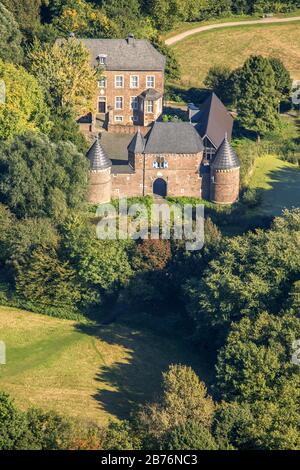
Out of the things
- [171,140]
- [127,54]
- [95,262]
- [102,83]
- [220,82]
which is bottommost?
[95,262]

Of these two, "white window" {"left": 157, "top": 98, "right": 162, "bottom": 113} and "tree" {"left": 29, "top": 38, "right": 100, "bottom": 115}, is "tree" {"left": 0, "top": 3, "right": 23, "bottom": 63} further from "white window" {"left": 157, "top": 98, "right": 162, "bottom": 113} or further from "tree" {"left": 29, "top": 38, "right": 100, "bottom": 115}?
"white window" {"left": 157, "top": 98, "right": 162, "bottom": 113}

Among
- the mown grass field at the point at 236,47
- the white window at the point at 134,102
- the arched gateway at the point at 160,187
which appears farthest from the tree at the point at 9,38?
the mown grass field at the point at 236,47

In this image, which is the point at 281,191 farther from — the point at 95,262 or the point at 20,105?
the point at 20,105

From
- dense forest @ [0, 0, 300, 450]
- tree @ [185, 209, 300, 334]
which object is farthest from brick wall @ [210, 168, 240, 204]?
tree @ [185, 209, 300, 334]

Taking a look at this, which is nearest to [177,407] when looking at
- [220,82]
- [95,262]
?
[95,262]

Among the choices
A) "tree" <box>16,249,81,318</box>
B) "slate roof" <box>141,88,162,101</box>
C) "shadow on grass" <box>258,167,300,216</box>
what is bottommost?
"tree" <box>16,249,81,318</box>

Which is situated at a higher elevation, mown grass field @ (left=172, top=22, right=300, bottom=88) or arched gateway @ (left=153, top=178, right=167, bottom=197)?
mown grass field @ (left=172, top=22, right=300, bottom=88)
